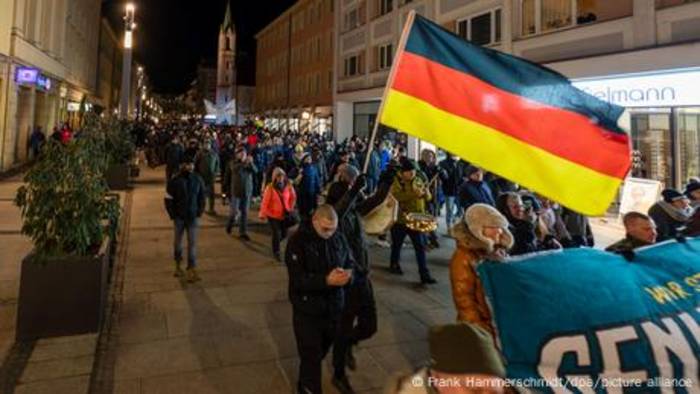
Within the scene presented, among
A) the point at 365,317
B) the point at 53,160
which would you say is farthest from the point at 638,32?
the point at 53,160

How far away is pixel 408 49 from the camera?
3.90 metres

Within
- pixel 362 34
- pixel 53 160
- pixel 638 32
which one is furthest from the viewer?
pixel 362 34

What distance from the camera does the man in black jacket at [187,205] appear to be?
737cm

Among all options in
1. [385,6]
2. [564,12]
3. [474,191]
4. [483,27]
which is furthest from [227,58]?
[474,191]

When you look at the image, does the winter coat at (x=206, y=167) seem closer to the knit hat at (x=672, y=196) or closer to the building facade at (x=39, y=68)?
the knit hat at (x=672, y=196)

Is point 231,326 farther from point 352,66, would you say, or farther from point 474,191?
point 352,66

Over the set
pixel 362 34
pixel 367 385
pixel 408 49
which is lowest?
pixel 367 385

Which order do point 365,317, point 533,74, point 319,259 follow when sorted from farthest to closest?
point 365,317
point 319,259
point 533,74

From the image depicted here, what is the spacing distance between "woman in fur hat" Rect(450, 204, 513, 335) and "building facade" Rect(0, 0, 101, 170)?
20.9m

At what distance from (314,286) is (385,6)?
83.5 feet

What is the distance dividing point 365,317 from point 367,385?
64 cm

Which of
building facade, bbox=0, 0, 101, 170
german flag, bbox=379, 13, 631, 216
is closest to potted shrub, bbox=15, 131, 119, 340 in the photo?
german flag, bbox=379, 13, 631, 216

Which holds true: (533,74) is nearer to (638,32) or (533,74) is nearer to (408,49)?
(408,49)

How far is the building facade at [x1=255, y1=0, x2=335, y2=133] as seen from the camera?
40.6m
